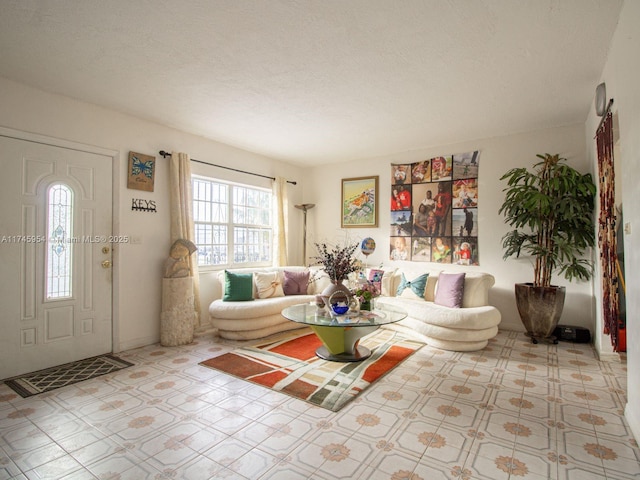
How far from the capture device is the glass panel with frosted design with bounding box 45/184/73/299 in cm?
324

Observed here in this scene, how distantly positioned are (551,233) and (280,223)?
3911mm

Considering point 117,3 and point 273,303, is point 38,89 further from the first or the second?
→ point 273,303

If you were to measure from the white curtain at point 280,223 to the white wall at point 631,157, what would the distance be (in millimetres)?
4474

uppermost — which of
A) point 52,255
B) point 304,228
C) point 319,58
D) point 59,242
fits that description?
point 319,58

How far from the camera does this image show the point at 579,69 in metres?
2.83

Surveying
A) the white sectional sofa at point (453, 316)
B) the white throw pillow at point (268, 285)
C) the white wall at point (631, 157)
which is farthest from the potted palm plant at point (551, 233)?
the white throw pillow at point (268, 285)

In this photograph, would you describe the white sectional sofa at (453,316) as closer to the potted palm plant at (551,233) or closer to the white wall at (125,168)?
the potted palm plant at (551,233)

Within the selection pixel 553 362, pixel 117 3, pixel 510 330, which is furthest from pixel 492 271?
pixel 117 3

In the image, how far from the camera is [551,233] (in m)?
3.84

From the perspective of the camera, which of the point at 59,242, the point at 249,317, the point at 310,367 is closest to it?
the point at 310,367

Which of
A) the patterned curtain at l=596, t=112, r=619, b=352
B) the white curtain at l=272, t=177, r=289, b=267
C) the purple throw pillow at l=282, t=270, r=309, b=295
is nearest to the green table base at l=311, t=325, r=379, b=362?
the purple throw pillow at l=282, t=270, r=309, b=295

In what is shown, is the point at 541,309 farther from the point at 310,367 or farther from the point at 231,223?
the point at 231,223

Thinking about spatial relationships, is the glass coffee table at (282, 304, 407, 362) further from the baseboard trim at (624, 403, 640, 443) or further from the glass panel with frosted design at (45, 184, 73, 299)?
the glass panel with frosted design at (45, 184, 73, 299)

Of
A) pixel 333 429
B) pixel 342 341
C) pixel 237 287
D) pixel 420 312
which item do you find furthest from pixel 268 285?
pixel 333 429
